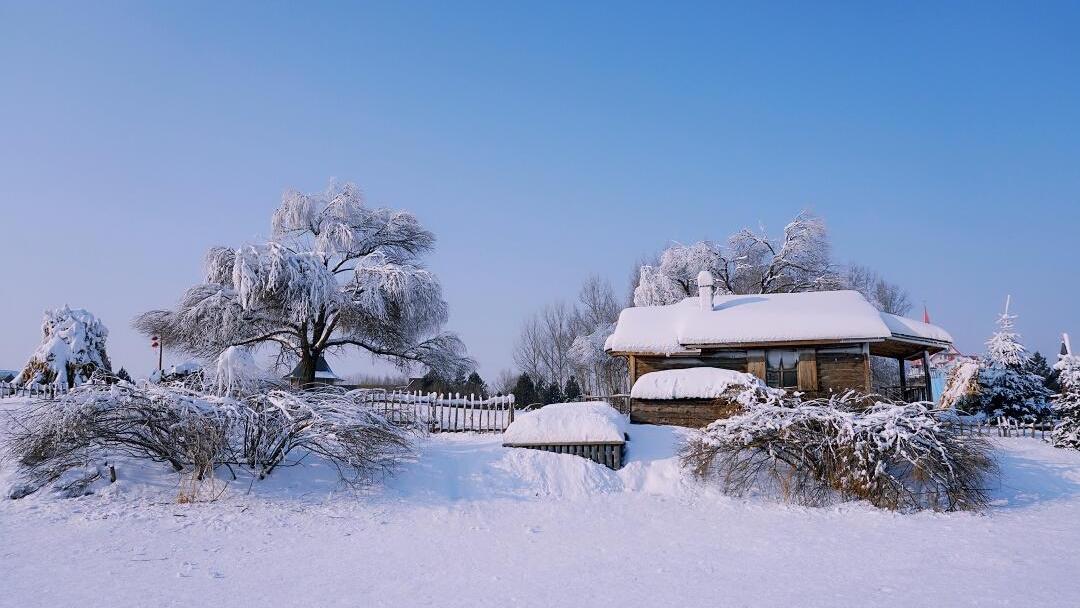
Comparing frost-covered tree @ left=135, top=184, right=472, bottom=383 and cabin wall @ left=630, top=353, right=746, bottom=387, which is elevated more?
frost-covered tree @ left=135, top=184, right=472, bottom=383

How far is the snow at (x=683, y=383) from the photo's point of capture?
16.5 m

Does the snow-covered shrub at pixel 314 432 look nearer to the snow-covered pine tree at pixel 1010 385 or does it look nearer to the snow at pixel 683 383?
the snow at pixel 683 383

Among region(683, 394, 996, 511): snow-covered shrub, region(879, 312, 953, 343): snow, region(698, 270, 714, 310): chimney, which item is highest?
region(698, 270, 714, 310): chimney

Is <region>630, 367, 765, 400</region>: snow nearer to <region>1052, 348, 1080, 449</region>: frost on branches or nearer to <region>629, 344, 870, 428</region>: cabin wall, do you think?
<region>629, 344, 870, 428</region>: cabin wall

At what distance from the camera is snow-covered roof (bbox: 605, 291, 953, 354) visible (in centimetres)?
1728

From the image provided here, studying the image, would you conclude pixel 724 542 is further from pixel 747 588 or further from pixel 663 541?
pixel 747 588

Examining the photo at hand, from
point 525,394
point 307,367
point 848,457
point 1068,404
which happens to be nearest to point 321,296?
point 307,367

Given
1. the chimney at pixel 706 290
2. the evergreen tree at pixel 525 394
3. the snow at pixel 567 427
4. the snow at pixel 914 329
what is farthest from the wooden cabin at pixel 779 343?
the evergreen tree at pixel 525 394

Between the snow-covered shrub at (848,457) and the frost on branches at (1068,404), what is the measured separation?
203 inches

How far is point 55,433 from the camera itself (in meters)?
10.8

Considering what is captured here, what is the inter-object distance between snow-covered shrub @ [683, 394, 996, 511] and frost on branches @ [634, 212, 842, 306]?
18.3 meters

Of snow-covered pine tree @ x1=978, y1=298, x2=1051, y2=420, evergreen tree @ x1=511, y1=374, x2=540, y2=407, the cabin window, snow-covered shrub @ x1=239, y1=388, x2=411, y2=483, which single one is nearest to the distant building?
evergreen tree @ x1=511, y1=374, x2=540, y2=407

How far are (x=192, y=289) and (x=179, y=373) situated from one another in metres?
3.53

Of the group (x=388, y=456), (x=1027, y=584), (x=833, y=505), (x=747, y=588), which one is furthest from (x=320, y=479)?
(x=1027, y=584)
